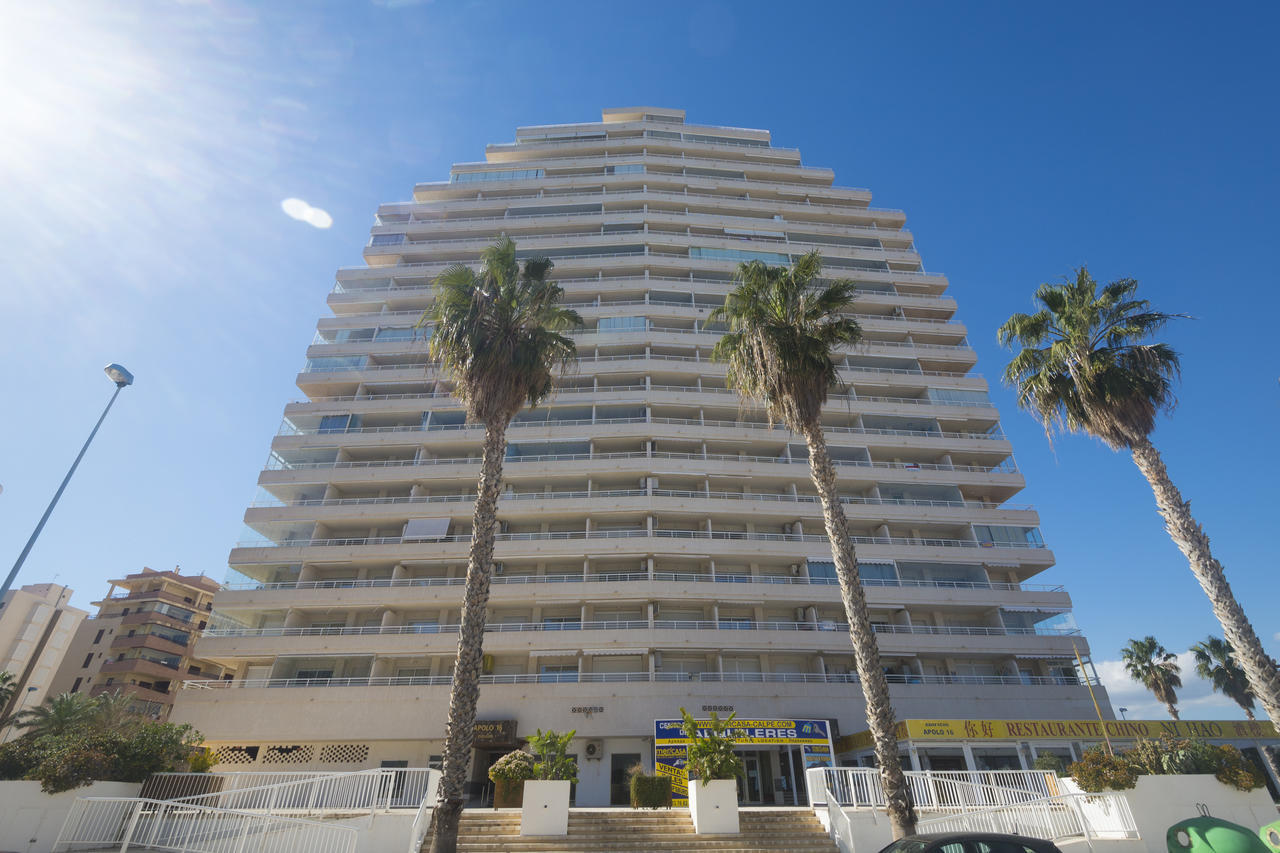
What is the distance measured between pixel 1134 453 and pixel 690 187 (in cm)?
3925

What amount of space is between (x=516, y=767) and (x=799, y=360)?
44.2 feet

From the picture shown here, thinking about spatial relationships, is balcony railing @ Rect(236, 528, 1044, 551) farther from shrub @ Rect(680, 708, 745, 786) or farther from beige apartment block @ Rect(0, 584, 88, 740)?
beige apartment block @ Rect(0, 584, 88, 740)

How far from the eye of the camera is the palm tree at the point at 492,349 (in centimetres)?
1548

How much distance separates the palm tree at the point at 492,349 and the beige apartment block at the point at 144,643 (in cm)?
4893

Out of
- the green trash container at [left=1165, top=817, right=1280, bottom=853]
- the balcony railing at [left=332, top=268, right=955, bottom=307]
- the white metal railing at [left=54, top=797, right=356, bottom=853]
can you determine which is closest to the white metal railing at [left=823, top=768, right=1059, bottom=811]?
the green trash container at [left=1165, top=817, right=1280, bottom=853]

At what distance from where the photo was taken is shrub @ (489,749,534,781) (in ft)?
50.5

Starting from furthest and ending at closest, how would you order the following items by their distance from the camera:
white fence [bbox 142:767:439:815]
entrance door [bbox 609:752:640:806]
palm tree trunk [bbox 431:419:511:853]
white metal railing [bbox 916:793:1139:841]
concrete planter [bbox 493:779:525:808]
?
entrance door [bbox 609:752:640:806] → concrete planter [bbox 493:779:525:808] → white fence [bbox 142:767:439:815] → white metal railing [bbox 916:793:1139:841] → palm tree trunk [bbox 431:419:511:853]

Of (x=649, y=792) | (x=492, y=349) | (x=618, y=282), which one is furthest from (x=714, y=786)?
(x=618, y=282)

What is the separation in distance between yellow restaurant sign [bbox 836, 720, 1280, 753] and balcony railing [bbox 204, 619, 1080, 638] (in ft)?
24.9

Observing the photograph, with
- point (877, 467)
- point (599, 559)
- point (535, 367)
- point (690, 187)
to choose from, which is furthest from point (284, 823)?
point (690, 187)

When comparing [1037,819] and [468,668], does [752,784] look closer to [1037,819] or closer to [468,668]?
[1037,819]

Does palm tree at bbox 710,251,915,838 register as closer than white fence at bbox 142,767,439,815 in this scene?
No

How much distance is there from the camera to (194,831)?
12750 mm

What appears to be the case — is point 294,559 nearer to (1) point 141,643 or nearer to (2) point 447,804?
(2) point 447,804
